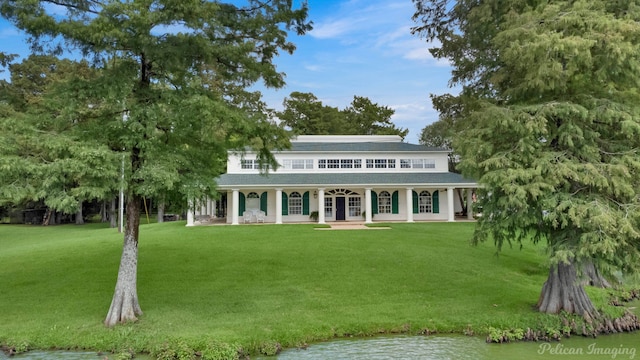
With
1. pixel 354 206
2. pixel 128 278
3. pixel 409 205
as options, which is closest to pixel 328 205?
pixel 354 206

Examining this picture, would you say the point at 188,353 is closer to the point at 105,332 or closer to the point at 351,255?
the point at 105,332

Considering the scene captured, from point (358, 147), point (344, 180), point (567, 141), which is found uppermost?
point (358, 147)

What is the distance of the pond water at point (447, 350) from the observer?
7.86 meters

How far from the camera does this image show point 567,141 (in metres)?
8.53

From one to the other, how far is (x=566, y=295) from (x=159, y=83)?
1031 centimetres

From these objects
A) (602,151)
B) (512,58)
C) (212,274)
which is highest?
(512,58)

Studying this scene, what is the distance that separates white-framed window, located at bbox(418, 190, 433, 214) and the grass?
9.44 meters

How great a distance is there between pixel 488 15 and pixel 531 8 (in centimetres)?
115

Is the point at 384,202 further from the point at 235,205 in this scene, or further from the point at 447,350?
the point at 447,350

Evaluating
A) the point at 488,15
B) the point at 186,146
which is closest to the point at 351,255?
the point at 186,146

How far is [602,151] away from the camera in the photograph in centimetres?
873

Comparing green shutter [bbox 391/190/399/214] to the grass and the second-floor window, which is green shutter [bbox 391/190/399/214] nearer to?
the second-floor window

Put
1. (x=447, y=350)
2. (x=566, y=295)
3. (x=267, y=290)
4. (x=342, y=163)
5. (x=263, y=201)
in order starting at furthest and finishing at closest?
1. (x=342, y=163)
2. (x=263, y=201)
3. (x=267, y=290)
4. (x=566, y=295)
5. (x=447, y=350)

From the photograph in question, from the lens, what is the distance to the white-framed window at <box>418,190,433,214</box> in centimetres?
2844
